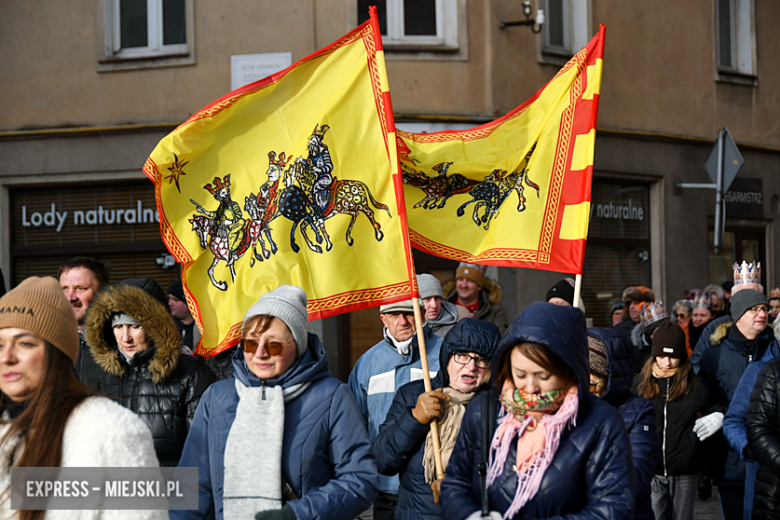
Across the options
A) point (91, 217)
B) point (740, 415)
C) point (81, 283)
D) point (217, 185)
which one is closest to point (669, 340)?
point (740, 415)

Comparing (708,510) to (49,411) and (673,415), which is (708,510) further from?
(49,411)

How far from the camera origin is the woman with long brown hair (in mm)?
5934

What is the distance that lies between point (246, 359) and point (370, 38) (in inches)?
104

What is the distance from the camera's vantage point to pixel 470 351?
4258 mm

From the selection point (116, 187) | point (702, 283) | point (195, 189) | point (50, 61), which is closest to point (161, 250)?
point (116, 187)

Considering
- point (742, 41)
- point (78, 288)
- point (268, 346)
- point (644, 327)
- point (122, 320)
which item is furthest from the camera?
point (742, 41)

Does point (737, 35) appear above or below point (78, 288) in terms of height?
above

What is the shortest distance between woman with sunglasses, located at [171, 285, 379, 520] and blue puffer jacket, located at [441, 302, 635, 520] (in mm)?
519

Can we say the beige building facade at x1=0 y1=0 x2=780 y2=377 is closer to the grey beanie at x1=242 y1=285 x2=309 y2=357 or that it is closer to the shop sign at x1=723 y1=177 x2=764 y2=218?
the shop sign at x1=723 y1=177 x2=764 y2=218

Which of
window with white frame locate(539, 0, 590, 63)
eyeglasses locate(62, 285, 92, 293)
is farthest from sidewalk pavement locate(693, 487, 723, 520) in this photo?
window with white frame locate(539, 0, 590, 63)

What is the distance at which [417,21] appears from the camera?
1228cm

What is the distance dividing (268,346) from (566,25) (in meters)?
11.1

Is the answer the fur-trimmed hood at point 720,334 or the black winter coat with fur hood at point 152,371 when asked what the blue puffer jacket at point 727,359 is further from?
the black winter coat with fur hood at point 152,371

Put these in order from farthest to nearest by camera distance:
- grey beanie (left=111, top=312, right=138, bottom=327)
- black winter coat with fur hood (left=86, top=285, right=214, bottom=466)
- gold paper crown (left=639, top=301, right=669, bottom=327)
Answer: gold paper crown (left=639, top=301, right=669, bottom=327) < grey beanie (left=111, top=312, right=138, bottom=327) < black winter coat with fur hood (left=86, top=285, right=214, bottom=466)
